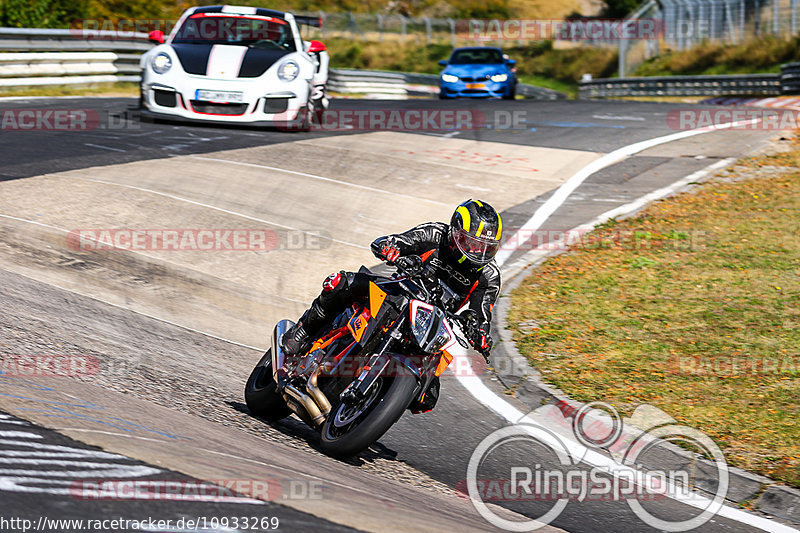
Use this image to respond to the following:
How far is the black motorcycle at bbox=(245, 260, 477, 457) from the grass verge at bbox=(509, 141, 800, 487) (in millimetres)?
2133

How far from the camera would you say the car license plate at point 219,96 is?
14.3 m

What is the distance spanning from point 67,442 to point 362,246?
664 cm

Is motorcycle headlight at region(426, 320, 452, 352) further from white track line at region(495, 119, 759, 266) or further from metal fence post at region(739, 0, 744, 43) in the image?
metal fence post at region(739, 0, 744, 43)

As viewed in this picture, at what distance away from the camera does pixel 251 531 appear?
3.46 m

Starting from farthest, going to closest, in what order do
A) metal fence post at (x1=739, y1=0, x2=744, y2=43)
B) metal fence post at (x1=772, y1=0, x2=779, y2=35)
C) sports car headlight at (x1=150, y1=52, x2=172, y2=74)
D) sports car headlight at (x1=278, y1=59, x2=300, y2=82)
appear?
metal fence post at (x1=739, y1=0, x2=744, y2=43) < metal fence post at (x1=772, y1=0, x2=779, y2=35) < sports car headlight at (x1=278, y1=59, x2=300, y2=82) < sports car headlight at (x1=150, y1=52, x2=172, y2=74)

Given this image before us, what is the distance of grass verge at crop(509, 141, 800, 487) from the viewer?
6750 millimetres

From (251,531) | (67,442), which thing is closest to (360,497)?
(251,531)

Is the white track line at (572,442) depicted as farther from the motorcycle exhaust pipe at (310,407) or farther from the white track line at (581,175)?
the motorcycle exhaust pipe at (310,407)

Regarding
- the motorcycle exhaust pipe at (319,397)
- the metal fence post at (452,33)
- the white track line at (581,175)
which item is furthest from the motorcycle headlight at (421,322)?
the metal fence post at (452,33)

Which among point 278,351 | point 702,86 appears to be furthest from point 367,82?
point 278,351

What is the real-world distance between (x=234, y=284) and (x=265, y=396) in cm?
334

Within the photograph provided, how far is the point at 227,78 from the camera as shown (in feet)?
46.7

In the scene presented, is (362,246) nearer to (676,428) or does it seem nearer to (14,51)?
(676,428)

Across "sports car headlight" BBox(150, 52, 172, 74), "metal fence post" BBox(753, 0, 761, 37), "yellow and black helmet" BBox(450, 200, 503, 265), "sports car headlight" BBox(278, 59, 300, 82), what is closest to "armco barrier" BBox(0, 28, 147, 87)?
"sports car headlight" BBox(150, 52, 172, 74)
